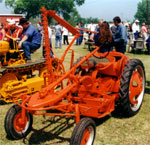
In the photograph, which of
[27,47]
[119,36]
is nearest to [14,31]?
[27,47]

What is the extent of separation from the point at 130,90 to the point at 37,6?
5492cm

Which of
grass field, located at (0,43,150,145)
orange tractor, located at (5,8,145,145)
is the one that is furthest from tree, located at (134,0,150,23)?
grass field, located at (0,43,150,145)

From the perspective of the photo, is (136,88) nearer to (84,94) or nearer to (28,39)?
(84,94)

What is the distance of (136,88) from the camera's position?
487 cm

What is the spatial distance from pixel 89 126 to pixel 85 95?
106 cm

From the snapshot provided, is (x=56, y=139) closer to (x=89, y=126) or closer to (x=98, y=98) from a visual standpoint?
(x=89, y=126)

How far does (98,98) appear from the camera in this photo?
4.22 m

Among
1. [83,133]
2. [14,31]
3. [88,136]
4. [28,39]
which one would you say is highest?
[14,31]

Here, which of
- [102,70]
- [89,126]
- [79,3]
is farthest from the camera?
[79,3]

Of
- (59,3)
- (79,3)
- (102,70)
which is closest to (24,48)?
(102,70)

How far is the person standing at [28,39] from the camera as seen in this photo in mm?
6246

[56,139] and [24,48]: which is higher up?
[24,48]

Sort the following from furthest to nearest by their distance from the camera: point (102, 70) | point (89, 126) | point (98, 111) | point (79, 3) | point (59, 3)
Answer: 1. point (79, 3)
2. point (59, 3)
3. point (102, 70)
4. point (98, 111)
5. point (89, 126)

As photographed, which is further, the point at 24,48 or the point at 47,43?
the point at 24,48
